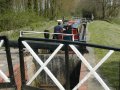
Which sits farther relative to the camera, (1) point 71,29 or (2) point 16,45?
(1) point 71,29

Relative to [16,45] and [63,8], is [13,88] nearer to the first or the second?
[16,45]

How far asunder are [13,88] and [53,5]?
4984 centimetres

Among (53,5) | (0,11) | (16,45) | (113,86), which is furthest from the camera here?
(53,5)

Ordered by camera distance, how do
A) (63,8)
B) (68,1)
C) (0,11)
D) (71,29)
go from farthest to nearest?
(68,1) → (63,8) → (0,11) → (71,29)

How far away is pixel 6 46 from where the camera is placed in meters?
6.26

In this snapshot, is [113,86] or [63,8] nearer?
[113,86]

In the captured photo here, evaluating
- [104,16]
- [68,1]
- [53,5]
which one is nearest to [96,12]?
[104,16]

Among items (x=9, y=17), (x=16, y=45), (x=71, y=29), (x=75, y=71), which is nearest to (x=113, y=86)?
(x=16, y=45)

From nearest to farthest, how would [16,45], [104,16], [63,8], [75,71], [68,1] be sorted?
[16,45]
[75,71]
[63,8]
[68,1]
[104,16]

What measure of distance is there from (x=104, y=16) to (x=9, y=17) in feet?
173

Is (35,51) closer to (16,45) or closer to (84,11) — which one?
(16,45)

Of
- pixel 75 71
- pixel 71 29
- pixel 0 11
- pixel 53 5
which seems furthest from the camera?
pixel 53 5

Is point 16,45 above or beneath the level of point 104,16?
above

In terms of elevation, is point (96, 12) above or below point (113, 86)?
below
